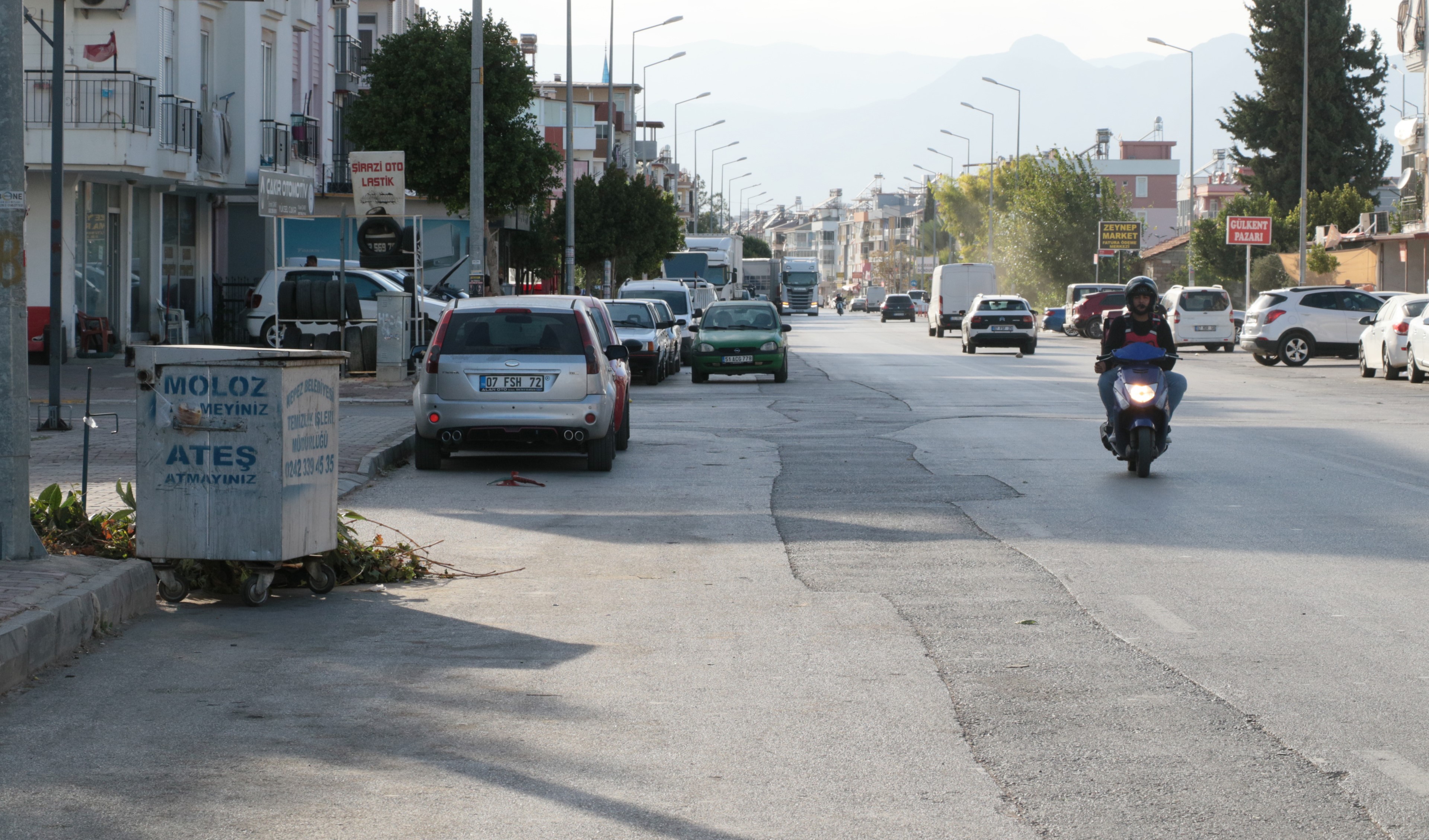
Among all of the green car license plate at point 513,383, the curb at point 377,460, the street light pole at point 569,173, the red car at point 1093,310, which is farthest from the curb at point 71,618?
the red car at point 1093,310

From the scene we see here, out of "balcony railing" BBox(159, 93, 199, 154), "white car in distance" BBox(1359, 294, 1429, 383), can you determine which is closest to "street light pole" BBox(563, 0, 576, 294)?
"balcony railing" BBox(159, 93, 199, 154)

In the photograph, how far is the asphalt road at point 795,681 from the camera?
16.3 ft

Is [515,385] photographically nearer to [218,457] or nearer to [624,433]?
[624,433]

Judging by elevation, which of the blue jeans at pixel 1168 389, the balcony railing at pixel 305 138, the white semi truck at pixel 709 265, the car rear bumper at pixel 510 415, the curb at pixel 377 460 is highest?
the balcony railing at pixel 305 138

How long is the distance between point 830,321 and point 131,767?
86.0m

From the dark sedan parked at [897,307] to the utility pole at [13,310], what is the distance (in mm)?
80620

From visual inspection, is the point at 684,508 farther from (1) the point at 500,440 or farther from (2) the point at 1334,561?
(2) the point at 1334,561

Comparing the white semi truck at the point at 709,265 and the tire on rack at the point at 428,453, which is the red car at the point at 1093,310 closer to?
the white semi truck at the point at 709,265

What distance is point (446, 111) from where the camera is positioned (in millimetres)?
41469

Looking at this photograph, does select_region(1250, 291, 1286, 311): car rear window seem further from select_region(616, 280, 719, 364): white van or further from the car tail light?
the car tail light

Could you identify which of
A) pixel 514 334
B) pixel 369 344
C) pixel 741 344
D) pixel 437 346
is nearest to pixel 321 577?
pixel 437 346

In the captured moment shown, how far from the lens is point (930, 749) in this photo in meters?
5.62

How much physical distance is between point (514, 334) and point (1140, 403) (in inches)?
211

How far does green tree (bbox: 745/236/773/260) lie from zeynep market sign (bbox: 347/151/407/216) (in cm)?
14016
